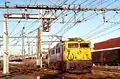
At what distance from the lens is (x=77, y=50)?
98.1 ft

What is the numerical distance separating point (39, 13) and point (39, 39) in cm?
1113

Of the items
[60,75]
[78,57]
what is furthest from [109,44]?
[60,75]

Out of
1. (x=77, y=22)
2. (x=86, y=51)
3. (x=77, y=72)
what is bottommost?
(x=77, y=72)

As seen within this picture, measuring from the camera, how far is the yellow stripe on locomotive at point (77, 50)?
2950 centimetres

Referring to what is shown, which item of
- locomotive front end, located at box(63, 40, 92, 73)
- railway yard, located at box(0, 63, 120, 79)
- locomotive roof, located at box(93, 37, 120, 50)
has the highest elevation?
locomotive roof, located at box(93, 37, 120, 50)

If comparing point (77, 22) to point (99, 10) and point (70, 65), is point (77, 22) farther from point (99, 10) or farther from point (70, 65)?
point (70, 65)

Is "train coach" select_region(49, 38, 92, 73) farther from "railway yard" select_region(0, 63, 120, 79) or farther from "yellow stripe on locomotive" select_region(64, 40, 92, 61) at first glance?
"railway yard" select_region(0, 63, 120, 79)

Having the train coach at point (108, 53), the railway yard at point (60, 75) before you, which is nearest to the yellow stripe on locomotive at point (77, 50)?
the railway yard at point (60, 75)

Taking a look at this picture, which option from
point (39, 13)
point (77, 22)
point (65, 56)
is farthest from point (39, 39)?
point (77, 22)

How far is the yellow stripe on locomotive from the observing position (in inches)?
1161

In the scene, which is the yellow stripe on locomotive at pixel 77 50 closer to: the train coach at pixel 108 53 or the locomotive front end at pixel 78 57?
the locomotive front end at pixel 78 57

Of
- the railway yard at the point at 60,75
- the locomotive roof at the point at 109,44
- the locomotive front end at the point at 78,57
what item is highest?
the locomotive roof at the point at 109,44

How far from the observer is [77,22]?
2584 cm

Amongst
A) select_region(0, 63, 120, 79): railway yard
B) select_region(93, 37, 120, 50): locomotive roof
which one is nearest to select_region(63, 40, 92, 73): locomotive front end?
select_region(0, 63, 120, 79): railway yard
